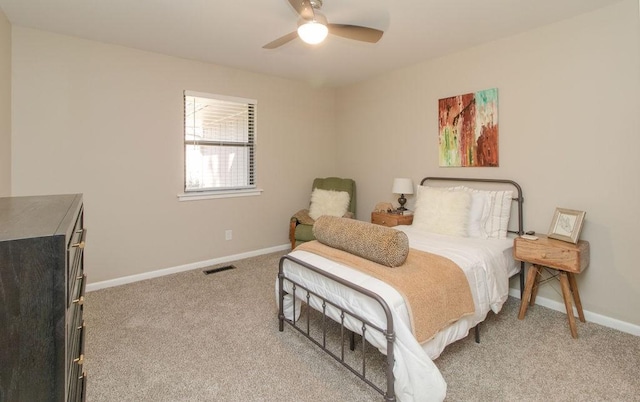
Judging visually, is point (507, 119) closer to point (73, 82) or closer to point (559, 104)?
point (559, 104)

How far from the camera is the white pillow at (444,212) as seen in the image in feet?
9.91

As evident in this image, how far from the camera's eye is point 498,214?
9.94 feet

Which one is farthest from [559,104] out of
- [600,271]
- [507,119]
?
[600,271]

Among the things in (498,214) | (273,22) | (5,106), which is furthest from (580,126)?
(5,106)

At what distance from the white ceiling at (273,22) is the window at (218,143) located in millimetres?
588

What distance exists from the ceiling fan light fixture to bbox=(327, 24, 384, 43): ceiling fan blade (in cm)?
13

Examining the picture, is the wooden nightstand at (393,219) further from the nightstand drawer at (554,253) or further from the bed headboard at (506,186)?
the nightstand drawer at (554,253)

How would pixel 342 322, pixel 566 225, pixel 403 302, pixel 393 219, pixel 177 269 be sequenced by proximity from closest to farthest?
pixel 403 302 → pixel 342 322 → pixel 566 225 → pixel 393 219 → pixel 177 269

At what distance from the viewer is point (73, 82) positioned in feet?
10.2

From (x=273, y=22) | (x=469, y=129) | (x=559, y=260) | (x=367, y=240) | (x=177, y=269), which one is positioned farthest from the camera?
(x=177, y=269)

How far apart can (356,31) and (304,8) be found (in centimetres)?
51

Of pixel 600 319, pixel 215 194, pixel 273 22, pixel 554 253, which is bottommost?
pixel 600 319

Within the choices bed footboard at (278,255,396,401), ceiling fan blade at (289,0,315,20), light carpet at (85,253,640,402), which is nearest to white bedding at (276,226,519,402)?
bed footboard at (278,255,396,401)

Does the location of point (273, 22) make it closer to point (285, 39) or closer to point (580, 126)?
point (285, 39)
